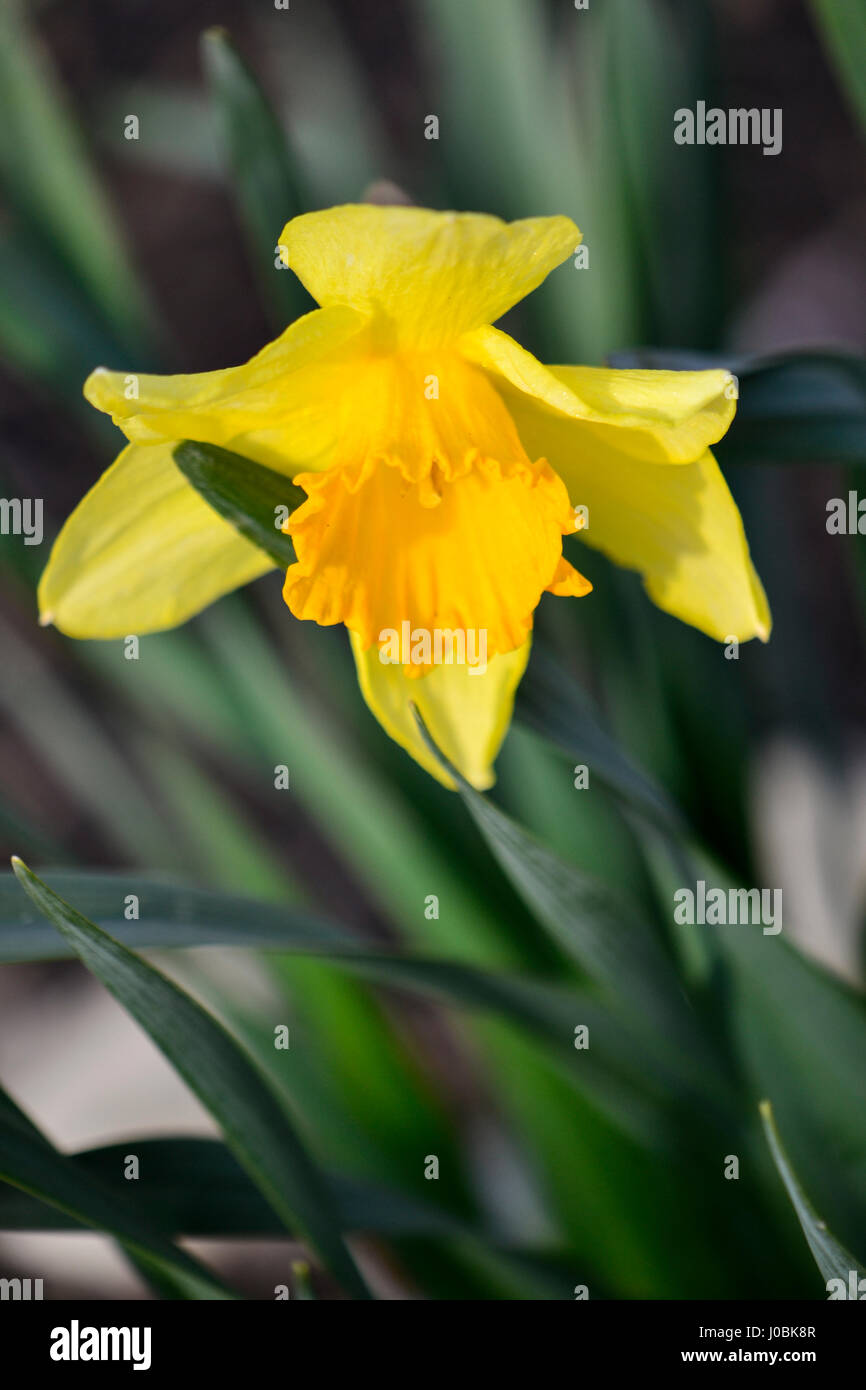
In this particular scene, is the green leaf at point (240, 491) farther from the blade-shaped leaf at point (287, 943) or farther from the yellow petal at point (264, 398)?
the blade-shaped leaf at point (287, 943)

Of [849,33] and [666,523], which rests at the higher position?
[849,33]

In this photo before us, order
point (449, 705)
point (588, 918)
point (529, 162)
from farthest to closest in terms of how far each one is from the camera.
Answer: point (529, 162) < point (449, 705) < point (588, 918)

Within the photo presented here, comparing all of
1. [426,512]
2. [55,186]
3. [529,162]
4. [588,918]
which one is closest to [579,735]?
[588,918]

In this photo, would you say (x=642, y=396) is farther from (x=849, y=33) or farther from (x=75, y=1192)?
(x=75, y=1192)

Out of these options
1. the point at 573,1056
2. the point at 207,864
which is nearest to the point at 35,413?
the point at 207,864

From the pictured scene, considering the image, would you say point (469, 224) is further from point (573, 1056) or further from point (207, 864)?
point (207, 864)

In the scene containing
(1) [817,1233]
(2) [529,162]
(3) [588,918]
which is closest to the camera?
(1) [817,1233]

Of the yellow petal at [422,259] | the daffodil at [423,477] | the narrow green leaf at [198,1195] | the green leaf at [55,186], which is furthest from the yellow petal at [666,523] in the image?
the green leaf at [55,186]
